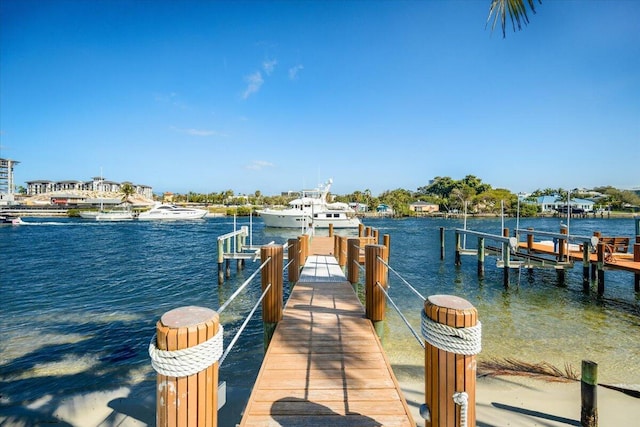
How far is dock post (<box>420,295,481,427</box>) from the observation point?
2092mm

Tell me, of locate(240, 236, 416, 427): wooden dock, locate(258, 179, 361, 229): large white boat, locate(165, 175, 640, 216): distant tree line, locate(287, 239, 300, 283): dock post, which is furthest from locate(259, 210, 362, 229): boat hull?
locate(165, 175, 640, 216): distant tree line

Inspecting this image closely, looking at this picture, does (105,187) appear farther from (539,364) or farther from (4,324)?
(539,364)

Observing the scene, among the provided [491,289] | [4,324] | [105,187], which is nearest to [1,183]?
[105,187]

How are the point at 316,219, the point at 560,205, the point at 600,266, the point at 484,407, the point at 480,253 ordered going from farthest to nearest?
the point at 560,205 < the point at 316,219 < the point at 480,253 < the point at 600,266 < the point at 484,407

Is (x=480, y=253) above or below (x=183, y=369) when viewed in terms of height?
below

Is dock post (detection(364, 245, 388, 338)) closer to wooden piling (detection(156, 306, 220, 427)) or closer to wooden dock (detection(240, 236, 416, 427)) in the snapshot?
wooden dock (detection(240, 236, 416, 427))

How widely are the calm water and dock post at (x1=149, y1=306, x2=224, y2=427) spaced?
Answer: 3443 millimetres

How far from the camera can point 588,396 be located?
430cm

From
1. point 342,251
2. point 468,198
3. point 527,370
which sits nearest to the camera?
point 527,370

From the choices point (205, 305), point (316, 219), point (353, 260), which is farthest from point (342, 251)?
point (316, 219)

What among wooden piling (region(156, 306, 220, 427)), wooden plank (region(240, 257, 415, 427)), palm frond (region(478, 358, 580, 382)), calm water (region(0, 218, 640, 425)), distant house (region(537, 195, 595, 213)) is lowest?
calm water (region(0, 218, 640, 425))

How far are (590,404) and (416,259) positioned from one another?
18581 mm

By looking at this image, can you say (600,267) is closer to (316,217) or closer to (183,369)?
(183,369)

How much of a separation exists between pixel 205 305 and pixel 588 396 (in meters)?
11.1
